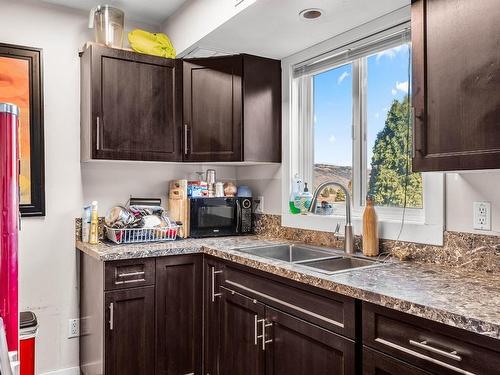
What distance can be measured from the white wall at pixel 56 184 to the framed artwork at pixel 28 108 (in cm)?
5

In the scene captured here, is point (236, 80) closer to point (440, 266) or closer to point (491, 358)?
point (440, 266)

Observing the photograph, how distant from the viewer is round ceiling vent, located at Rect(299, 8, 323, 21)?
203 centimetres

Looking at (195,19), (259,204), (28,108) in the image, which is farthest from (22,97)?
(259,204)

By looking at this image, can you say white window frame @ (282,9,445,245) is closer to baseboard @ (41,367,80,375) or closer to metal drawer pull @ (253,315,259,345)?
metal drawer pull @ (253,315,259,345)

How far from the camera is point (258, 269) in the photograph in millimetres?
1972

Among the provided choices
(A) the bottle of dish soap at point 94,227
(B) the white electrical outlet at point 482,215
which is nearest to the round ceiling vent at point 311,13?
(B) the white electrical outlet at point 482,215

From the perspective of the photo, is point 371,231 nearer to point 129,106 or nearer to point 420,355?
point 420,355

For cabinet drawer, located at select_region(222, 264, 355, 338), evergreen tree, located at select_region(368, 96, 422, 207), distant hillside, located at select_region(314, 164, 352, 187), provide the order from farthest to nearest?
1. distant hillside, located at select_region(314, 164, 352, 187)
2. evergreen tree, located at select_region(368, 96, 422, 207)
3. cabinet drawer, located at select_region(222, 264, 355, 338)

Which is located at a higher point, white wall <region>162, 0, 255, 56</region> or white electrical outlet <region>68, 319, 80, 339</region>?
white wall <region>162, 0, 255, 56</region>

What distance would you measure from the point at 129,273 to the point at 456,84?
6.00 feet

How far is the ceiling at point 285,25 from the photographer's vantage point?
6.45 feet

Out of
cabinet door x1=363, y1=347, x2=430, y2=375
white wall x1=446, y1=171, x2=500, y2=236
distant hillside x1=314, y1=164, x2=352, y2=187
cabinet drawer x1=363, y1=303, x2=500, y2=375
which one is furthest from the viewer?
distant hillside x1=314, y1=164, x2=352, y2=187

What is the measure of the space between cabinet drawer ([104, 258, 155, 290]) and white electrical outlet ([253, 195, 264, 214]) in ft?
3.12

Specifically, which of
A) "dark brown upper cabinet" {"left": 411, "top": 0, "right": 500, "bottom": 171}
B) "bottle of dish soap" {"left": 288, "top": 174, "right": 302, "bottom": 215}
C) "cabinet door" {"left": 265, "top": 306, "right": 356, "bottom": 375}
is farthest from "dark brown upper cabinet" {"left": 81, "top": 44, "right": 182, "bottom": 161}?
"dark brown upper cabinet" {"left": 411, "top": 0, "right": 500, "bottom": 171}
